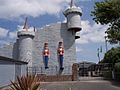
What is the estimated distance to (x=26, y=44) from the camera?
42.0 meters

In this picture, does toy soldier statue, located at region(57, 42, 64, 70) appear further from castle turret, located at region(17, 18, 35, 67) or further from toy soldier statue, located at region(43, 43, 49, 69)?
castle turret, located at region(17, 18, 35, 67)

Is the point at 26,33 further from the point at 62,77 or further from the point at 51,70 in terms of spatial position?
the point at 62,77

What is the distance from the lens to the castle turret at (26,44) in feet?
137

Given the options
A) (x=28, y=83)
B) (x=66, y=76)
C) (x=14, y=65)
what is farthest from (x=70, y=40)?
(x=28, y=83)

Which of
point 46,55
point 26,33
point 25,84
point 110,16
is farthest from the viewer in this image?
point 26,33

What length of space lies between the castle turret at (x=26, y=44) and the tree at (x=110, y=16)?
69.2 feet

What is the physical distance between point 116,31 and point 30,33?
21969 mm

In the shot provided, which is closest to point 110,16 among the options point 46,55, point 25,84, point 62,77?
point 25,84

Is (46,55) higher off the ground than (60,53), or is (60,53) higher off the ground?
(60,53)

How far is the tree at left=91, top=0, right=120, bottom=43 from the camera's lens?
2094cm

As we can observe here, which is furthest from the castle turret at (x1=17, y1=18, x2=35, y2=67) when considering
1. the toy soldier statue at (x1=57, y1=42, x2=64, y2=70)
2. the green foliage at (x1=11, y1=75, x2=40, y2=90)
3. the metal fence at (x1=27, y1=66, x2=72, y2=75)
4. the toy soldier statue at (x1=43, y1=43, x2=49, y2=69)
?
the green foliage at (x1=11, y1=75, x2=40, y2=90)

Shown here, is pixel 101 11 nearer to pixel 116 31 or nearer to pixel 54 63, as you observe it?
pixel 116 31

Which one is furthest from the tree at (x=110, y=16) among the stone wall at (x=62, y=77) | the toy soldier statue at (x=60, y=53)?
the toy soldier statue at (x=60, y=53)

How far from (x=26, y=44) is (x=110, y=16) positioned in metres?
22.1
